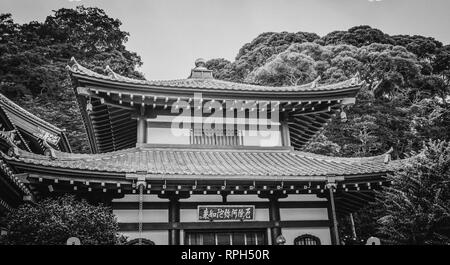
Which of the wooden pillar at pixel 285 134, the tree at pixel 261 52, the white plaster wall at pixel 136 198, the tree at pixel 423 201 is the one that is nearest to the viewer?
the tree at pixel 423 201

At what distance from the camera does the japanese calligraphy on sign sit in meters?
10.3

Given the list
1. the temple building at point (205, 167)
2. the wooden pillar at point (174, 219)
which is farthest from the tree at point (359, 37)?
the wooden pillar at point (174, 219)

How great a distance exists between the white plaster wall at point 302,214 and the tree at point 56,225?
16.3ft

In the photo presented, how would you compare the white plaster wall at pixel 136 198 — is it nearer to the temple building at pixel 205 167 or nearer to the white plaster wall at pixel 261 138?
the temple building at pixel 205 167

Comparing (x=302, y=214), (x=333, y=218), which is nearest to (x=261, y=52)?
(x=302, y=214)

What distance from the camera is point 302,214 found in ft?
36.1

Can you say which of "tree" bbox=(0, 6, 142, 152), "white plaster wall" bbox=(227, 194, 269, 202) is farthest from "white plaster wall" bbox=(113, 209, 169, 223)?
"tree" bbox=(0, 6, 142, 152)

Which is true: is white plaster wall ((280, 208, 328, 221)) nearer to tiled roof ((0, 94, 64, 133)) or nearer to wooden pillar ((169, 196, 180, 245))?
wooden pillar ((169, 196, 180, 245))

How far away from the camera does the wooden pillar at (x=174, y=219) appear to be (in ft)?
32.7

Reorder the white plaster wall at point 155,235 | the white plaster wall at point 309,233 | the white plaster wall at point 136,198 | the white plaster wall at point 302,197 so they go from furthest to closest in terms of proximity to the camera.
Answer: the white plaster wall at point 302,197
the white plaster wall at point 309,233
the white plaster wall at point 136,198
the white plaster wall at point 155,235

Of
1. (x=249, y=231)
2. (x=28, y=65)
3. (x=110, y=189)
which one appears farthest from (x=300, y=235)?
(x=28, y=65)

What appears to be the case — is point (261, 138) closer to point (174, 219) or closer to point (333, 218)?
point (333, 218)

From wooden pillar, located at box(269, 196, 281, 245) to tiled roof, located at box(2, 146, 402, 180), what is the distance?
101 cm

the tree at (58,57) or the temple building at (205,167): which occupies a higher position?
the tree at (58,57)
